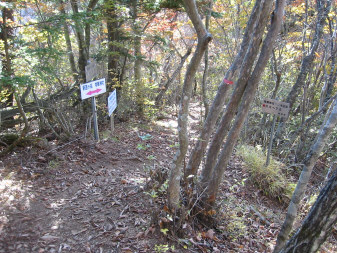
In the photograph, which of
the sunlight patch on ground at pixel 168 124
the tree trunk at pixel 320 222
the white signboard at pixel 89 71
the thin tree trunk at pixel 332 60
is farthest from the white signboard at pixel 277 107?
the white signboard at pixel 89 71

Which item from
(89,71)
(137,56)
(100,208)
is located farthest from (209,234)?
(137,56)

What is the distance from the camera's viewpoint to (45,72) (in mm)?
4859

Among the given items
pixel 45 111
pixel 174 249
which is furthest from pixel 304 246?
pixel 45 111

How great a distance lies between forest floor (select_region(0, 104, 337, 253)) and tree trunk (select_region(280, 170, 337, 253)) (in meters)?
1.62

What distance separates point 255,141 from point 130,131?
498 cm

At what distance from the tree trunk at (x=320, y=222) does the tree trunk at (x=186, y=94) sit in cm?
162

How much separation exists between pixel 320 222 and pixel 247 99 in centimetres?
210

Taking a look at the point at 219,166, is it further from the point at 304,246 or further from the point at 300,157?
the point at 300,157

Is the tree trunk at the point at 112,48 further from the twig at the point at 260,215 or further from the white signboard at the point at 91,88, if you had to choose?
the twig at the point at 260,215

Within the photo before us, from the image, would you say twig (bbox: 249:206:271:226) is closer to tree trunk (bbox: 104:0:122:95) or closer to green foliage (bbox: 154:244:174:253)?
green foliage (bbox: 154:244:174:253)

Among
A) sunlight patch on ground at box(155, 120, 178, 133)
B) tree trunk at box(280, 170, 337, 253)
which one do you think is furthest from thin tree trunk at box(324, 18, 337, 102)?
tree trunk at box(280, 170, 337, 253)

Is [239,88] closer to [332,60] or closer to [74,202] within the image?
[74,202]

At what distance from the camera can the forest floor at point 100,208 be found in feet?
10.00

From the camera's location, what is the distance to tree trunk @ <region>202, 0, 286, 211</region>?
344cm
